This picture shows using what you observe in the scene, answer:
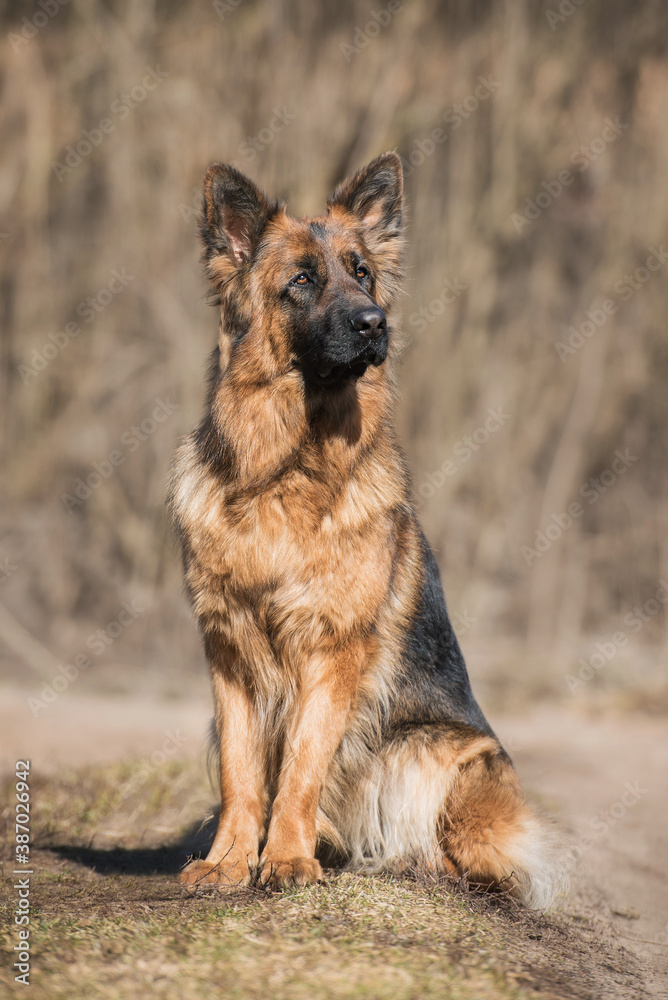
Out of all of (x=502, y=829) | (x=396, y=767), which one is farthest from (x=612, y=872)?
(x=396, y=767)

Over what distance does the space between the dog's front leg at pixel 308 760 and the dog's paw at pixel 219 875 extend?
121mm

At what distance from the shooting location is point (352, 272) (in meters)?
4.51

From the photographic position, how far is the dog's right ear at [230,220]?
4.40 meters

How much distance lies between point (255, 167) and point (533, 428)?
17.6ft

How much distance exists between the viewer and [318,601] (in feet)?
13.0

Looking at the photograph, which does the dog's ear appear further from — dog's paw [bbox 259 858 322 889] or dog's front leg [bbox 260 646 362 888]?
dog's paw [bbox 259 858 322 889]

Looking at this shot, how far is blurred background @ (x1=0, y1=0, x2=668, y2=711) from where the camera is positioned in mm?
11742

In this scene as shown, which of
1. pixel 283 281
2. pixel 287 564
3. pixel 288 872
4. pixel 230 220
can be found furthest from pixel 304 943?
pixel 230 220

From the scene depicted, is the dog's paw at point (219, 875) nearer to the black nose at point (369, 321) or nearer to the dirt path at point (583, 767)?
the dirt path at point (583, 767)

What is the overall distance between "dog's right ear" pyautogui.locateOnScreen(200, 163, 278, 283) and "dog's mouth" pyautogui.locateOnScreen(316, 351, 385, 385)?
74 centimetres

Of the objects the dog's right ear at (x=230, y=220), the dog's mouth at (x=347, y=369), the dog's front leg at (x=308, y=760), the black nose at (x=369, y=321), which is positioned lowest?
the dog's front leg at (x=308, y=760)

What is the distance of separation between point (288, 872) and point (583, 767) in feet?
15.3

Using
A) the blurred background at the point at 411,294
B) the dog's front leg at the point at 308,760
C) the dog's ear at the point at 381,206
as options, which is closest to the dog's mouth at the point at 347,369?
the dog's ear at the point at 381,206

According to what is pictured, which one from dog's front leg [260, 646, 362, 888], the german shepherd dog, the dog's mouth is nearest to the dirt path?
the german shepherd dog
